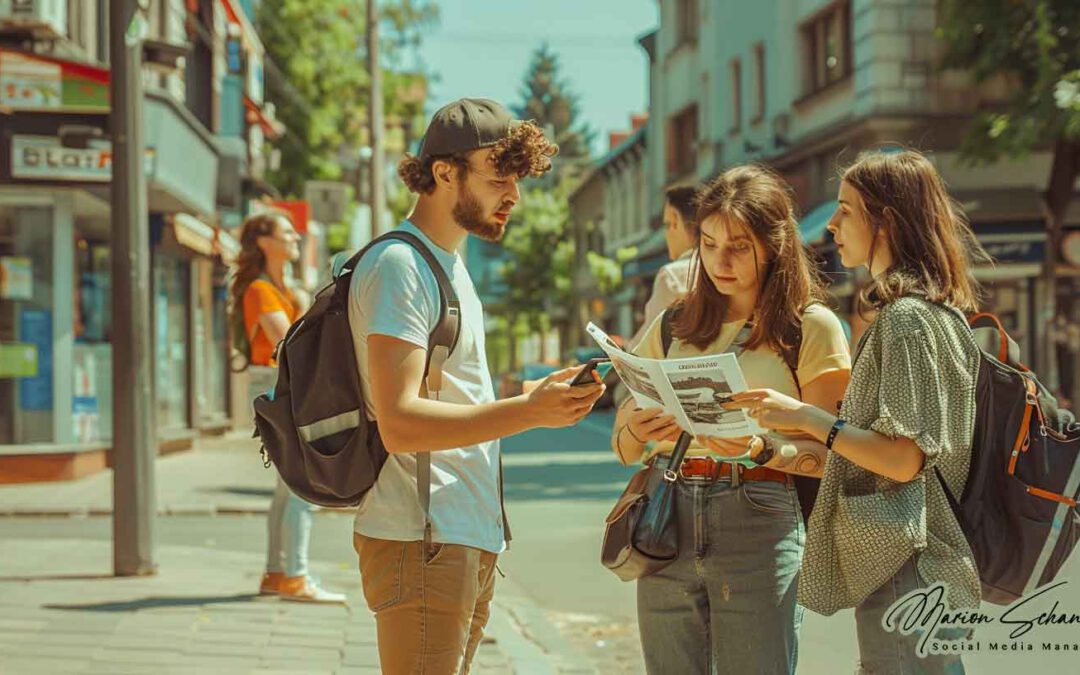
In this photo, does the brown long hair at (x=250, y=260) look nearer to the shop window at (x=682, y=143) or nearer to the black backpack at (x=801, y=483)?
the black backpack at (x=801, y=483)

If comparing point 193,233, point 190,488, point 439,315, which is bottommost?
point 190,488

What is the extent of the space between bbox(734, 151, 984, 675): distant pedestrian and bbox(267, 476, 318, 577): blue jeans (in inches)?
169

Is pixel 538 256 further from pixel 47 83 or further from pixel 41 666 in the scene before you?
pixel 41 666

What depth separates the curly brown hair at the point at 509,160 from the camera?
344 cm

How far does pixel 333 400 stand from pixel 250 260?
4164mm

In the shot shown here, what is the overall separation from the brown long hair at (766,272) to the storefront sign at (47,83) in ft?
41.3

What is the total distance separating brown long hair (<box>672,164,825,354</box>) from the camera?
3773mm

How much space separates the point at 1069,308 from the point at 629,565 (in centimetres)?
1965

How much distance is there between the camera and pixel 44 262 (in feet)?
51.8

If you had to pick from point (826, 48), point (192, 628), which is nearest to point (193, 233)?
point (826, 48)

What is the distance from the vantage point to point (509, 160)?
344 centimetres

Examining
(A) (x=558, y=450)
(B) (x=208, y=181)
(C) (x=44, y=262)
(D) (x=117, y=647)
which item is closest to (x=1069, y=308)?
(A) (x=558, y=450)

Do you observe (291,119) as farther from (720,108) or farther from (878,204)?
(878,204)

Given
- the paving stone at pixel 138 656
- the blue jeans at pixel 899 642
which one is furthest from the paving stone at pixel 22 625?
the blue jeans at pixel 899 642
